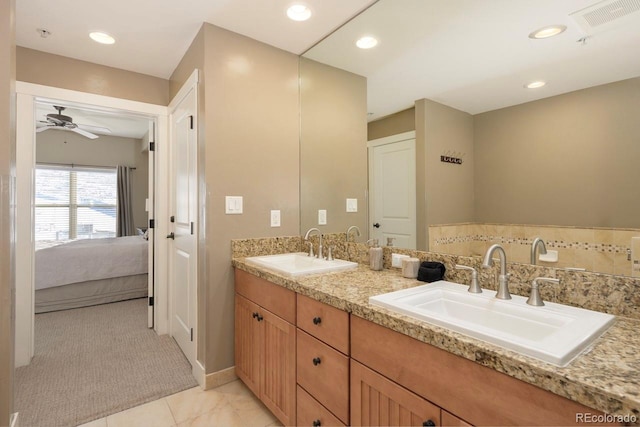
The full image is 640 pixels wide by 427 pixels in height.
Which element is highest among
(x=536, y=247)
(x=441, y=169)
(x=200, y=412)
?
(x=441, y=169)

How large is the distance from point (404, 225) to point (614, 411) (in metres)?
1.23

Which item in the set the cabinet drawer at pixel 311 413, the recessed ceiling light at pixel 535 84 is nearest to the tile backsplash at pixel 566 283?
the recessed ceiling light at pixel 535 84

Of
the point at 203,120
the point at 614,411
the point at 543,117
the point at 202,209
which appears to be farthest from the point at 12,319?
the point at 543,117

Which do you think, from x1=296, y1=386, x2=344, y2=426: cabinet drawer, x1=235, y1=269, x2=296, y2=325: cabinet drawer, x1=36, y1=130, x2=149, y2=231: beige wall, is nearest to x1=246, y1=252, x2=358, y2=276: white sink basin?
x1=235, y1=269, x2=296, y2=325: cabinet drawer

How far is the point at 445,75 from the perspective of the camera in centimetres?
161

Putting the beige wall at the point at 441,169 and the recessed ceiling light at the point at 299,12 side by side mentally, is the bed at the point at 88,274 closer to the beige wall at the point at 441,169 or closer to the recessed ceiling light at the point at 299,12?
the recessed ceiling light at the point at 299,12

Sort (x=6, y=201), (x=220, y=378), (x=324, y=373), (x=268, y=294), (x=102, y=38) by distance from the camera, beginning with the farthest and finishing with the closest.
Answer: (x=102, y=38), (x=220, y=378), (x=268, y=294), (x=6, y=201), (x=324, y=373)

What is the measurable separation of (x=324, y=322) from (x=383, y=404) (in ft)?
1.24

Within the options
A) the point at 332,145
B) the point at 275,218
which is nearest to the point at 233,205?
the point at 275,218

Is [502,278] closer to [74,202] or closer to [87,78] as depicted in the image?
[87,78]

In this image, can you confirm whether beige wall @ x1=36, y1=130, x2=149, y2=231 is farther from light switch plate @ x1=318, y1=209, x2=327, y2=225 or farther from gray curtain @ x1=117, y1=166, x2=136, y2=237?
light switch plate @ x1=318, y1=209, x2=327, y2=225

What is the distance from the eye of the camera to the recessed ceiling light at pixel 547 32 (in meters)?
1.16

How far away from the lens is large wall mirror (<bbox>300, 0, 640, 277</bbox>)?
3.46ft

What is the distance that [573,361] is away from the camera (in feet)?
2.40
